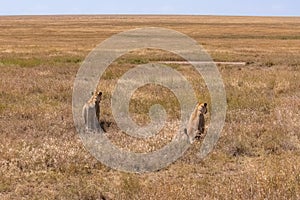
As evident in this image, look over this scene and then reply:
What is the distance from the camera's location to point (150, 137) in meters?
11.0

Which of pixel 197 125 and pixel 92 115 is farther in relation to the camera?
pixel 92 115

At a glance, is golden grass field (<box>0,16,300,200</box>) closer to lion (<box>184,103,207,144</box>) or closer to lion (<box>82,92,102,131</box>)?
lion (<box>184,103,207,144</box>)

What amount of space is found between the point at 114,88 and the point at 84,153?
9732 millimetres

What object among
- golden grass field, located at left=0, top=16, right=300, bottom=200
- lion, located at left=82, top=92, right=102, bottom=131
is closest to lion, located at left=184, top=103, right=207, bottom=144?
golden grass field, located at left=0, top=16, right=300, bottom=200

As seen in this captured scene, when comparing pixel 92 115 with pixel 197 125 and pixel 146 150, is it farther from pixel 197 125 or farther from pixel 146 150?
pixel 197 125

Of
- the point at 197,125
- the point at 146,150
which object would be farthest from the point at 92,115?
the point at 197,125

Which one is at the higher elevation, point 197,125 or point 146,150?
point 197,125

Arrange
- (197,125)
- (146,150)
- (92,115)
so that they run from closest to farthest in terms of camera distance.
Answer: (146,150)
(197,125)
(92,115)

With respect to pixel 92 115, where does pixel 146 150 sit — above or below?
below

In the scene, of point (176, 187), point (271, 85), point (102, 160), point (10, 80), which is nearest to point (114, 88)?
point (10, 80)

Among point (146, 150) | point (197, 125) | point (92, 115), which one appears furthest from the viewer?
point (92, 115)

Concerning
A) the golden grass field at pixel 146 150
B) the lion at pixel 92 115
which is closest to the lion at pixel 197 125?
the golden grass field at pixel 146 150

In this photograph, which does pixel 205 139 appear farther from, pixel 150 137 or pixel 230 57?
pixel 230 57

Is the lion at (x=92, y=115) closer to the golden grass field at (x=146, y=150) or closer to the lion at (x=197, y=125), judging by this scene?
the golden grass field at (x=146, y=150)
